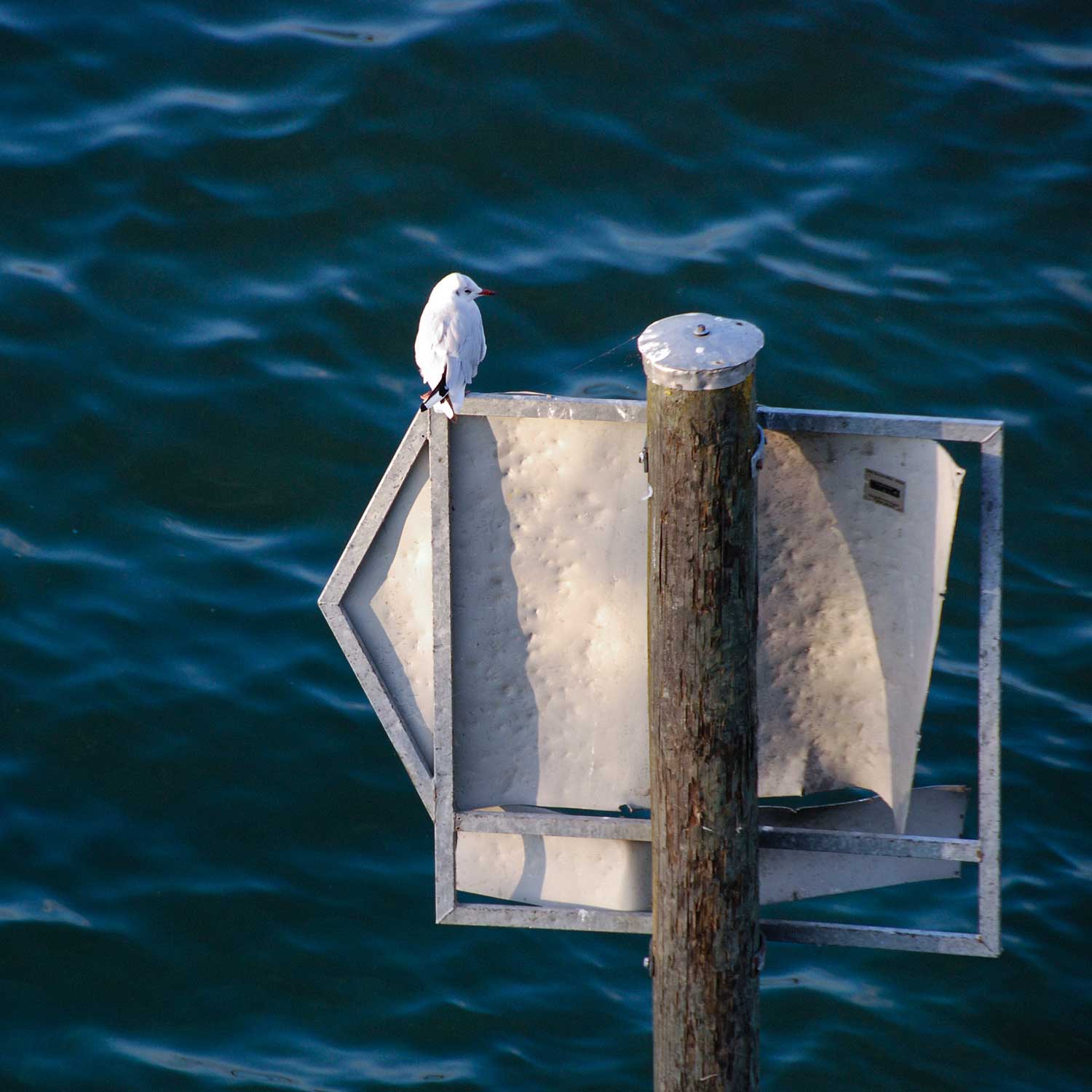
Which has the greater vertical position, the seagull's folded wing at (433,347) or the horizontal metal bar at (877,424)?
the seagull's folded wing at (433,347)

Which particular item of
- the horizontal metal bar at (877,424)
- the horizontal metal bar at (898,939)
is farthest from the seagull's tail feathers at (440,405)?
the horizontal metal bar at (898,939)

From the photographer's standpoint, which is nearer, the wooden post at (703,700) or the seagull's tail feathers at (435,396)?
the wooden post at (703,700)

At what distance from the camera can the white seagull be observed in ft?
12.3

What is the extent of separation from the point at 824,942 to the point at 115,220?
5549 millimetres

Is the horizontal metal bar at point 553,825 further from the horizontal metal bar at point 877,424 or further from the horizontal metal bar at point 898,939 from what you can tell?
the horizontal metal bar at point 877,424

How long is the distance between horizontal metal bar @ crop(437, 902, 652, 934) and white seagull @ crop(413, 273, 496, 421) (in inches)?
50.6

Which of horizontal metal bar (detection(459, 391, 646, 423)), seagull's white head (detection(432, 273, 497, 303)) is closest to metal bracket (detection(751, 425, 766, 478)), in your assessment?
horizontal metal bar (detection(459, 391, 646, 423))

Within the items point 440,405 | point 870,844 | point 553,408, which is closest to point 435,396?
point 440,405

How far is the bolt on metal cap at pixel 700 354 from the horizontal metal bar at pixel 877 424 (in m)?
0.24

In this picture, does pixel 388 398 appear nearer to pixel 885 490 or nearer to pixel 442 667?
pixel 442 667

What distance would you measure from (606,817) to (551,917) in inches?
11.9

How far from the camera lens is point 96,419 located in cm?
689

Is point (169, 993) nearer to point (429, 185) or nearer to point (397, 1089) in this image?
point (397, 1089)

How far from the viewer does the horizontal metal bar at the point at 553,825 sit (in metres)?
3.84
